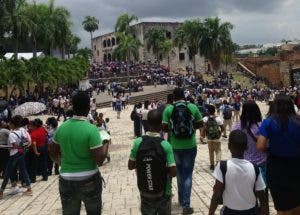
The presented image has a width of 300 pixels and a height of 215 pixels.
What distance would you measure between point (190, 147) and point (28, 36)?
45.5 m

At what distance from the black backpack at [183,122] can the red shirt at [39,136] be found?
495cm

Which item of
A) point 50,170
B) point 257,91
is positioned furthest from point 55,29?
point 50,170

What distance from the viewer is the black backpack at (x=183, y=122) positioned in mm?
6871

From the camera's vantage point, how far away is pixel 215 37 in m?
59.2

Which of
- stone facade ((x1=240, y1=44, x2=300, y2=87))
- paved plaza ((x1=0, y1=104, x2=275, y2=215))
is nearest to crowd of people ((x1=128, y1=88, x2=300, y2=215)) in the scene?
paved plaza ((x1=0, y1=104, x2=275, y2=215))

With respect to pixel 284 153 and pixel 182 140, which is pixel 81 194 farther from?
pixel 182 140

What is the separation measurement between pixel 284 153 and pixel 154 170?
119 cm

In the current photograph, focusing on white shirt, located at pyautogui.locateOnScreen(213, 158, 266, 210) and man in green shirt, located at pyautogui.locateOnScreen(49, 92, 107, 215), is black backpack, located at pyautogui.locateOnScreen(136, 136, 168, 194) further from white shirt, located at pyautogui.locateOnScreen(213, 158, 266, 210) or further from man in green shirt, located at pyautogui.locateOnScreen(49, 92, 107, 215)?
white shirt, located at pyautogui.locateOnScreen(213, 158, 266, 210)

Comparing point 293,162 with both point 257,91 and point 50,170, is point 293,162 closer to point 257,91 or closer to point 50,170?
point 50,170

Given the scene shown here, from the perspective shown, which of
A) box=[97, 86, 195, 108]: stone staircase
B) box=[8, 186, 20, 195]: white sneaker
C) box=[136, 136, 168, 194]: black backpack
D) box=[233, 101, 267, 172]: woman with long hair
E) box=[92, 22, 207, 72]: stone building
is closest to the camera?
box=[136, 136, 168, 194]: black backpack

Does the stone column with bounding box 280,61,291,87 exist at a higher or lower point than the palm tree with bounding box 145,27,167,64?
lower

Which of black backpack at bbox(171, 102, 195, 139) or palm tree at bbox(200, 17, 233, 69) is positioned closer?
black backpack at bbox(171, 102, 195, 139)

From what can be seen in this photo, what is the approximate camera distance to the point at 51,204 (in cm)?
862

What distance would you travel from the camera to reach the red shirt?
11.1 m
